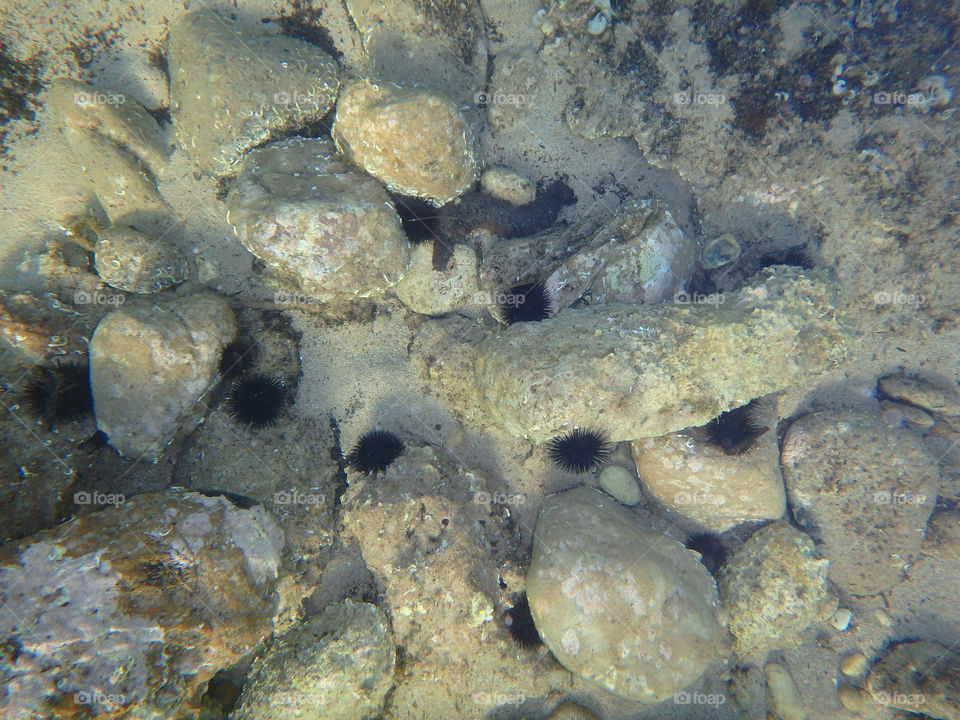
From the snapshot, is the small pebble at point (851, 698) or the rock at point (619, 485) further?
the small pebble at point (851, 698)

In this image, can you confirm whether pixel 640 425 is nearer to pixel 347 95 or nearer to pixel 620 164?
pixel 620 164

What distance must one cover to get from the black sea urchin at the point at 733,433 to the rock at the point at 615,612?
1446 millimetres

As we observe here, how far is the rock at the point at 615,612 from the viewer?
158 inches

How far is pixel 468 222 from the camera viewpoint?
187 inches

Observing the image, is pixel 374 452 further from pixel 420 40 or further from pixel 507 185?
pixel 420 40

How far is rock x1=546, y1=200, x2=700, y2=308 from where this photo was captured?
4500 mm

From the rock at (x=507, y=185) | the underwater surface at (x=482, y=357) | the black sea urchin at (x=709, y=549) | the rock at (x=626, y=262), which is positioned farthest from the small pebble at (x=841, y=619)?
the rock at (x=507, y=185)

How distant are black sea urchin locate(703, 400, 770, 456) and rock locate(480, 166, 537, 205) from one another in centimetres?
339

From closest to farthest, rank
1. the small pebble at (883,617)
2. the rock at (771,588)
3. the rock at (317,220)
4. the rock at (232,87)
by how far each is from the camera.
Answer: the rock at (317,220) < the rock at (232,87) < the rock at (771,588) < the small pebble at (883,617)

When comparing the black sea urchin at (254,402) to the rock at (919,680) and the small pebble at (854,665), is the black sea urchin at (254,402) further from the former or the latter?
the rock at (919,680)

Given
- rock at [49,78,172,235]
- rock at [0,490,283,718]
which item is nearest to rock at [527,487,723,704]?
rock at [0,490,283,718]

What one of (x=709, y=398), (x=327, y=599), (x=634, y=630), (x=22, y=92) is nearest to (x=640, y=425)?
(x=709, y=398)

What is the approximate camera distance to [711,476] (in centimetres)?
476

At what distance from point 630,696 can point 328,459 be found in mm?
3855
